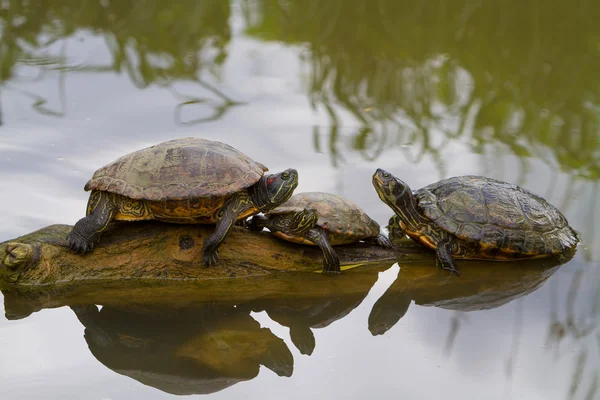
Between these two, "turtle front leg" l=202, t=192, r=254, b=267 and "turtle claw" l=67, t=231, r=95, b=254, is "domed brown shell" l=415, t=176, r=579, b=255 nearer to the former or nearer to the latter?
"turtle front leg" l=202, t=192, r=254, b=267

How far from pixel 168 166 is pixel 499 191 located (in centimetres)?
261

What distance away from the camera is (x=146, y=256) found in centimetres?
521

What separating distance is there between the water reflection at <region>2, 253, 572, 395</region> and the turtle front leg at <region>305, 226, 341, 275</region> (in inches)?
4.5

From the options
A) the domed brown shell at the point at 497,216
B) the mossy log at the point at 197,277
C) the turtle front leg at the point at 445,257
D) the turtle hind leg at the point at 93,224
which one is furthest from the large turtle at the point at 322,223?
the turtle hind leg at the point at 93,224

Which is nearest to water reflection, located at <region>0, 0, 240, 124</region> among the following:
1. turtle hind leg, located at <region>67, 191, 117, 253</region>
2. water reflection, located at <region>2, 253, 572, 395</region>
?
turtle hind leg, located at <region>67, 191, 117, 253</region>

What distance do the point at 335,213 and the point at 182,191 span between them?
1.21m

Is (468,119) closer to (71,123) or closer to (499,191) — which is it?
(499,191)

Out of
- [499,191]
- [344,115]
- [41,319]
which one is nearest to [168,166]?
[41,319]

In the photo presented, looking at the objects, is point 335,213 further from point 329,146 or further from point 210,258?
point 329,146

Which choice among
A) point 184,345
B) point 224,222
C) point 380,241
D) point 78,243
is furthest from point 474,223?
point 78,243

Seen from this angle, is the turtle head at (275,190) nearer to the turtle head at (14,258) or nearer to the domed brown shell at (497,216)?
the domed brown shell at (497,216)

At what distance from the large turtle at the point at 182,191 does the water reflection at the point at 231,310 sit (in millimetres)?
383

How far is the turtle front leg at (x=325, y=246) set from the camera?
5340 mm

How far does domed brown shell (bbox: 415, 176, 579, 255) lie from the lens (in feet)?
18.3
